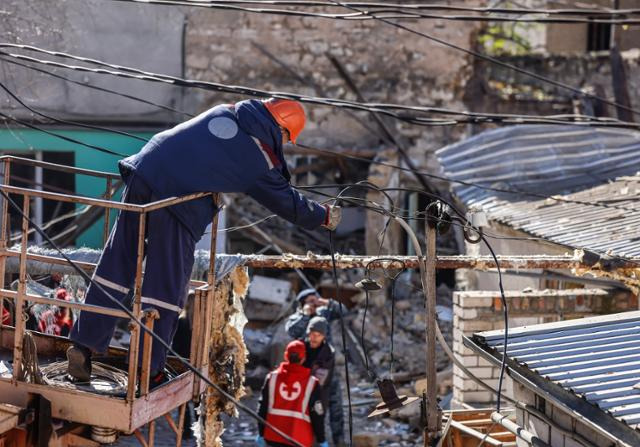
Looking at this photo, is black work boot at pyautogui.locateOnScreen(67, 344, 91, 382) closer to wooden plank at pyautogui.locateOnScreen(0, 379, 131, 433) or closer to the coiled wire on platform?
the coiled wire on platform

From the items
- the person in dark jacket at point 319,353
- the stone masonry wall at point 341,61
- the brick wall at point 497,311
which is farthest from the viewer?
the stone masonry wall at point 341,61

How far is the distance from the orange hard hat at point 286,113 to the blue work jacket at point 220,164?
0.14ft

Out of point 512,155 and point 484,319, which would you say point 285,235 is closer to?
point 512,155

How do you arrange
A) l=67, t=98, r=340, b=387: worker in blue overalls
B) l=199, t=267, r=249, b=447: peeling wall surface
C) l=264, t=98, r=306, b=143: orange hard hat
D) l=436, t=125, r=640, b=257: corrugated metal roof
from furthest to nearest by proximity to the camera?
l=436, t=125, r=640, b=257: corrugated metal roof → l=199, t=267, r=249, b=447: peeling wall surface → l=264, t=98, r=306, b=143: orange hard hat → l=67, t=98, r=340, b=387: worker in blue overalls

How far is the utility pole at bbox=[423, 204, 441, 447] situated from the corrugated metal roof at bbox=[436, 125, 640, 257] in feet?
12.3

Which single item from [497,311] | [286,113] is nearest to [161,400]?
[286,113]

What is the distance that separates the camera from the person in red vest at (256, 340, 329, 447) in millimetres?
8961

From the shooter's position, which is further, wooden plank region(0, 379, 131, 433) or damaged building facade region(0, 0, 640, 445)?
damaged building facade region(0, 0, 640, 445)

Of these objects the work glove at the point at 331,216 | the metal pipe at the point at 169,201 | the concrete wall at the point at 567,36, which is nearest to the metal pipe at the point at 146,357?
the metal pipe at the point at 169,201

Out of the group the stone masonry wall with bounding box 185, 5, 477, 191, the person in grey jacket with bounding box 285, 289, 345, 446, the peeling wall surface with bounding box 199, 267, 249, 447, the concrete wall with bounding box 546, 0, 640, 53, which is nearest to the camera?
the peeling wall surface with bounding box 199, 267, 249, 447

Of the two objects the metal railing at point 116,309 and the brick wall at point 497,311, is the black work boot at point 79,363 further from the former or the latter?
the brick wall at point 497,311

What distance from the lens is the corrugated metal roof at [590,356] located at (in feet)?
19.4

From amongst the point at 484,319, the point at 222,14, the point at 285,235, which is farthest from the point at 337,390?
the point at 222,14

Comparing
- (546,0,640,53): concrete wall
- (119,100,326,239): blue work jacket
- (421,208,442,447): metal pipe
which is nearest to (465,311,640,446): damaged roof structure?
(421,208,442,447): metal pipe
